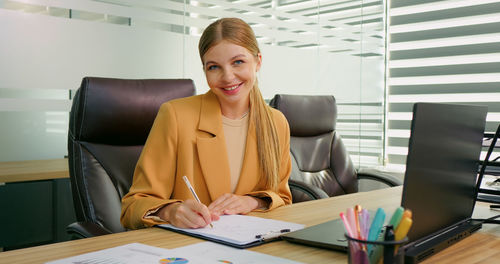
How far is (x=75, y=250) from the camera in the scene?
103cm

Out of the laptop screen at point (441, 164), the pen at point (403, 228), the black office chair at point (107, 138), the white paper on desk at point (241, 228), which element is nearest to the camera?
the pen at point (403, 228)

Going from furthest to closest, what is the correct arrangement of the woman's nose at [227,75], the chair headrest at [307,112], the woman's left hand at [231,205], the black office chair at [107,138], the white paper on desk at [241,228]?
1. the chair headrest at [307,112]
2. the black office chair at [107,138]
3. the woman's nose at [227,75]
4. the woman's left hand at [231,205]
5. the white paper on desk at [241,228]

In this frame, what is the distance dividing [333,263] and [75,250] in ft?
1.76

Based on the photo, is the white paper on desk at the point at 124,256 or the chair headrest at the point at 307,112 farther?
the chair headrest at the point at 307,112

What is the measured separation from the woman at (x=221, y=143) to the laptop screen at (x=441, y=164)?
56 centimetres

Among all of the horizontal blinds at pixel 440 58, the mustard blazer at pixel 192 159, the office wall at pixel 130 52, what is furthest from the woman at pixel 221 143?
the horizontal blinds at pixel 440 58

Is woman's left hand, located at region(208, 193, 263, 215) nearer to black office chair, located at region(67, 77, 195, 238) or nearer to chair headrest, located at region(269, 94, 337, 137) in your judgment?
black office chair, located at region(67, 77, 195, 238)

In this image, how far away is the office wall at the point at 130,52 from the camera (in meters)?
2.62

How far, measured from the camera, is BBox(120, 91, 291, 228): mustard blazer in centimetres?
147

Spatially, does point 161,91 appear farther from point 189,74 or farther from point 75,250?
point 189,74

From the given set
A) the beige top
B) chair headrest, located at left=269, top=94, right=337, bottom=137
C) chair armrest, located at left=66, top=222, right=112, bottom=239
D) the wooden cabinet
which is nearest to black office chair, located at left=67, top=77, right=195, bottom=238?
chair armrest, located at left=66, top=222, right=112, bottom=239

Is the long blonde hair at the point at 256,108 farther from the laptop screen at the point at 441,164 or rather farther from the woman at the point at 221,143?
the laptop screen at the point at 441,164

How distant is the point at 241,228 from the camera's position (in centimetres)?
121

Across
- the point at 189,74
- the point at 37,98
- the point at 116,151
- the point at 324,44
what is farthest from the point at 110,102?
the point at 324,44
